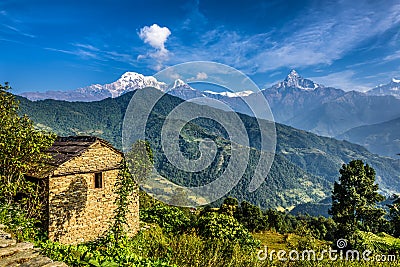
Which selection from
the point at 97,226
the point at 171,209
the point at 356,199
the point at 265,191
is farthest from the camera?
the point at 265,191

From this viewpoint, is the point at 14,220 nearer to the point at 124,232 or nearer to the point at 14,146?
the point at 14,146

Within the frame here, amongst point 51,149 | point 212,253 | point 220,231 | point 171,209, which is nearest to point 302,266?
point 212,253

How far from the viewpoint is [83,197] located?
13031mm

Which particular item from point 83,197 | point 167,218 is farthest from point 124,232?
point 167,218

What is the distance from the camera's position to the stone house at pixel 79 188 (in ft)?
39.2

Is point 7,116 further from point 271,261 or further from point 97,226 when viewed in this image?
point 271,261

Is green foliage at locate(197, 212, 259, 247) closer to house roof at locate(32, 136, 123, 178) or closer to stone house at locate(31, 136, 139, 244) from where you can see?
stone house at locate(31, 136, 139, 244)

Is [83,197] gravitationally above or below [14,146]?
below

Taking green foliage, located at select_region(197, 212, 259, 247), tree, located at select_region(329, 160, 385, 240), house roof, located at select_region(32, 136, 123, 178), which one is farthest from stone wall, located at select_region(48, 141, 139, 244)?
tree, located at select_region(329, 160, 385, 240)

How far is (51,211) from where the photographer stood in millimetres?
11891

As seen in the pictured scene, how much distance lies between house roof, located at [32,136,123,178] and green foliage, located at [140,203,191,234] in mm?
4540

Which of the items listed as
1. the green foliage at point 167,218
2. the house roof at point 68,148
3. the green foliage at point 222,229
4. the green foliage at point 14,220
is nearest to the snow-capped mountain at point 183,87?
the house roof at point 68,148

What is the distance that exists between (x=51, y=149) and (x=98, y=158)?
2105 mm

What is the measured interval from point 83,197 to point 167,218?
533cm
